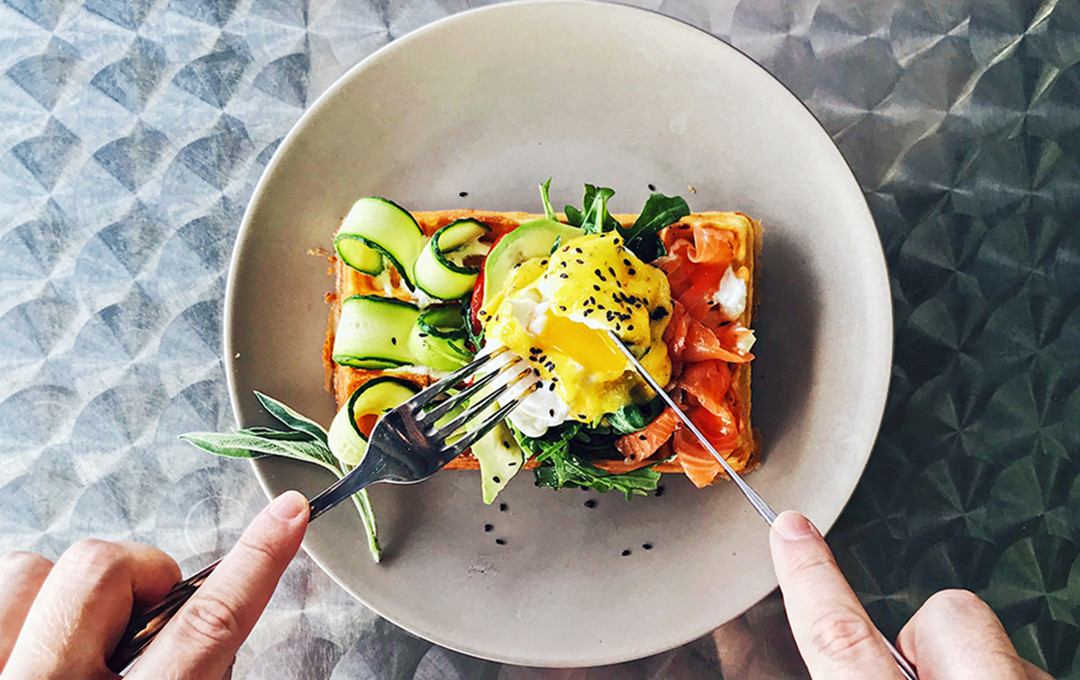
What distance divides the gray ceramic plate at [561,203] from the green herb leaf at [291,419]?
0.07 m

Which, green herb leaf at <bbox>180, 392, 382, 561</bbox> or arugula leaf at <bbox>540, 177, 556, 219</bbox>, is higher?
arugula leaf at <bbox>540, 177, 556, 219</bbox>

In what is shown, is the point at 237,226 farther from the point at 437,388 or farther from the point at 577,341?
the point at 577,341

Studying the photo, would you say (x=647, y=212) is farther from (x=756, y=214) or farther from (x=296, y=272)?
(x=296, y=272)

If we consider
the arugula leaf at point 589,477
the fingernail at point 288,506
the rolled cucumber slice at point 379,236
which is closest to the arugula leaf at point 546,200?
the rolled cucumber slice at point 379,236

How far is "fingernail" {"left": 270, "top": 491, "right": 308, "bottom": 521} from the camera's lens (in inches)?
81.5

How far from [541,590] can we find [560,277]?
129cm

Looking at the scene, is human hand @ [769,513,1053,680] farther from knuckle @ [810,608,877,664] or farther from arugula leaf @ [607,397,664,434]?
arugula leaf @ [607,397,664,434]

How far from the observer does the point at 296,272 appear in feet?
9.82

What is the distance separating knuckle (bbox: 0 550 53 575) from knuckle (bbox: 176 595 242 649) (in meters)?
0.89

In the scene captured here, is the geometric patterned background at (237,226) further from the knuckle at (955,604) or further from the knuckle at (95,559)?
the knuckle at (95,559)

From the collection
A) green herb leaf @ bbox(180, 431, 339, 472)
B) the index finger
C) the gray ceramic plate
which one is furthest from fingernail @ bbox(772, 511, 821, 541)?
green herb leaf @ bbox(180, 431, 339, 472)

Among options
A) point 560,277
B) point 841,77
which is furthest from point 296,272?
point 841,77

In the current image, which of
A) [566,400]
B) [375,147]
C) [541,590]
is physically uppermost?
[375,147]

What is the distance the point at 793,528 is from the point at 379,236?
67.5 inches
